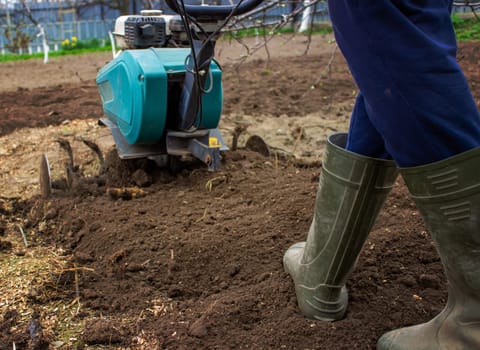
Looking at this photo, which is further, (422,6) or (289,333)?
(289,333)

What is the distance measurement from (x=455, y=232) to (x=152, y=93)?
2075 mm

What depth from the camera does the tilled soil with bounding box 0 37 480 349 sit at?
1.90m

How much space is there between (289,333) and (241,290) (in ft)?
1.17

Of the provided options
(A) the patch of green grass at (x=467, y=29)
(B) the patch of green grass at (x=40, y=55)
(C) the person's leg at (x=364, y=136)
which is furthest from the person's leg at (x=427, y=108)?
(B) the patch of green grass at (x=40, y=55)

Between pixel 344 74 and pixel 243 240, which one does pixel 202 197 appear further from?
pixel 344 74

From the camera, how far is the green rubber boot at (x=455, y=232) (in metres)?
1.36

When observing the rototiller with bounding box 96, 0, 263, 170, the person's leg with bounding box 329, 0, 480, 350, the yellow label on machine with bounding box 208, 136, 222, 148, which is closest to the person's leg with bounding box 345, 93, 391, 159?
the person's leg with bounding box 329, 0, 480, 350

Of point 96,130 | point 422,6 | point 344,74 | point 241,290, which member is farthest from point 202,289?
point 344,74

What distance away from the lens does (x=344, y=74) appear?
24.6ft

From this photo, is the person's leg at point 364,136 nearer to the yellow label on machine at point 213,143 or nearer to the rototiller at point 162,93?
the rototiller at point 162,93

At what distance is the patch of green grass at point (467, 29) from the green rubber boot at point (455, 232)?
32.1 feet

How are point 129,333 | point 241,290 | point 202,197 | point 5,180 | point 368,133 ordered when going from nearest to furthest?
point 368,133
point 129,333
point 241,290
point 202,197
point 5,180

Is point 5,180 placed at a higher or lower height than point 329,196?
lower

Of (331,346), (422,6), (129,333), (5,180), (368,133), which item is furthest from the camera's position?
(5,180)
